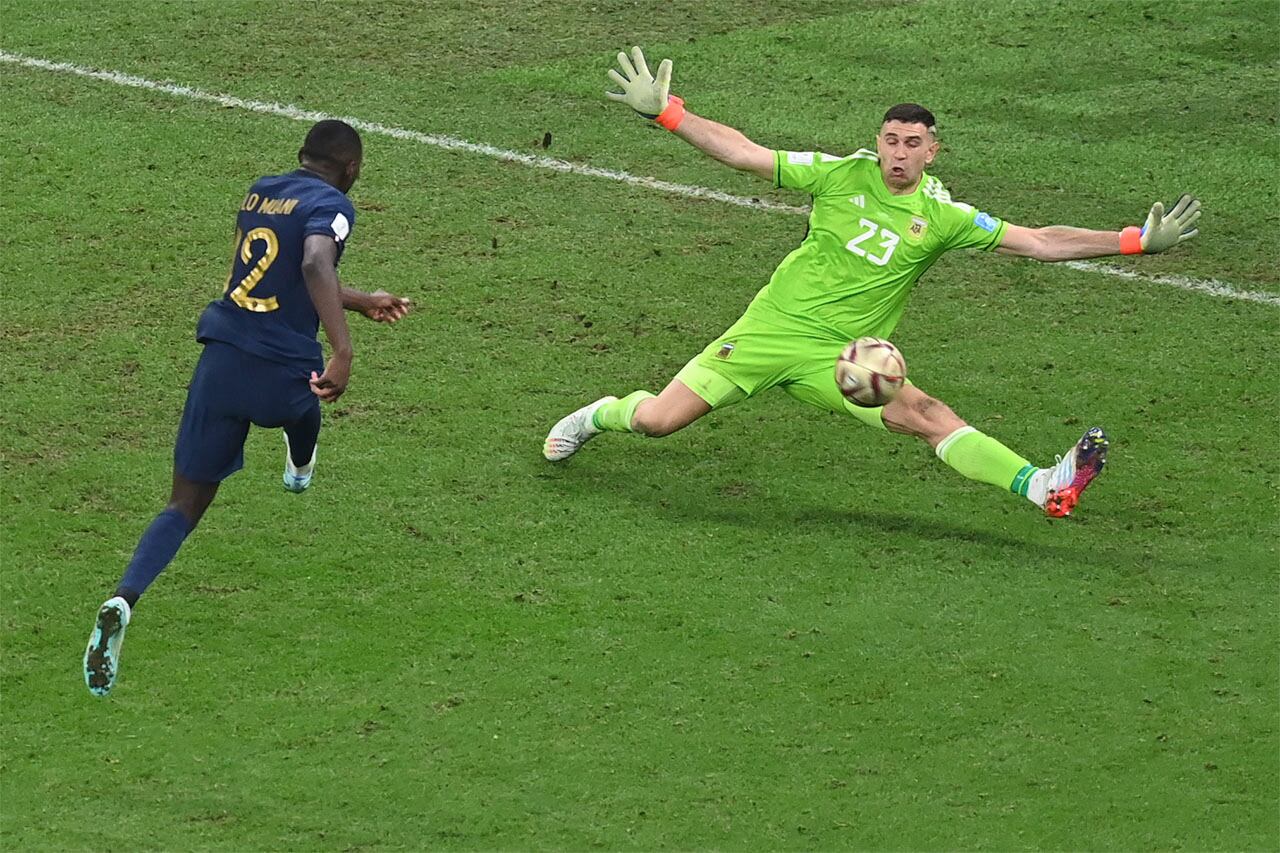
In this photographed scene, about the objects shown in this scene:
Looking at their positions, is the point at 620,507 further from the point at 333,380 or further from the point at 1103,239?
the point at 1103,239

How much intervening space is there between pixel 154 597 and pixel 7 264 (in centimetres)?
374

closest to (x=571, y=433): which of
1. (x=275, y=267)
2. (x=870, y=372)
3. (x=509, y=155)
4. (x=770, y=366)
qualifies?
(x=770, y=366)

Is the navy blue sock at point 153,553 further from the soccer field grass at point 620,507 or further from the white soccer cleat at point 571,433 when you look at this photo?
the white soccer cleat at point 571,433

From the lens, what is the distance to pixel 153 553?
7.15 meters

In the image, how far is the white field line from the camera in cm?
1123

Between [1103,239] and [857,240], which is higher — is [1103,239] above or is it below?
above

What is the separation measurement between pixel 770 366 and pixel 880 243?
2.38 feet

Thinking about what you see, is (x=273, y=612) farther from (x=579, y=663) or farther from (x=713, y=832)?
(x=713, y=832)

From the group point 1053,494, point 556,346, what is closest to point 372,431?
point 556,346

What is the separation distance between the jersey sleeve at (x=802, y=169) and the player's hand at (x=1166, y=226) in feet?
4.50

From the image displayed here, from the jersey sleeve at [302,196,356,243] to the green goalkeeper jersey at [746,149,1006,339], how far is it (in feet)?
7.56

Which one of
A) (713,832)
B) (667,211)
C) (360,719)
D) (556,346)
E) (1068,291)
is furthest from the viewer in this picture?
(667,211)

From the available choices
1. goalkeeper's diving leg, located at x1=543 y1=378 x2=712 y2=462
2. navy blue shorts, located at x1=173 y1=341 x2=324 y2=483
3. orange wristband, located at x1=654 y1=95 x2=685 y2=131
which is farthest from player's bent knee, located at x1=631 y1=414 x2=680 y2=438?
navy blue shorts, located at x1=173 y1=341 x2=324 y2=483

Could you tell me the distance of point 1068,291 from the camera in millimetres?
11133
